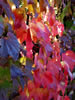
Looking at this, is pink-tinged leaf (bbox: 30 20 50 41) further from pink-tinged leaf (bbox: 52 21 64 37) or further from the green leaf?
pink-tinged leaf (bbox: 52 21 64 37)


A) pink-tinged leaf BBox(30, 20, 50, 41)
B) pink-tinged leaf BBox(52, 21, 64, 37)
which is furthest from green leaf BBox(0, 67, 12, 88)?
pink-tinged leaf BBox(52, 21, 64, 37)

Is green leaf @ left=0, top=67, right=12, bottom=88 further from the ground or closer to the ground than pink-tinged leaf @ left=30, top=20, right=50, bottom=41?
closer to the ground

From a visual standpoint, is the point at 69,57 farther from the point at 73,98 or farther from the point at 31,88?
the point at 73,98

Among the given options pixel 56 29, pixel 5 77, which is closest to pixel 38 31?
pixel 5 77

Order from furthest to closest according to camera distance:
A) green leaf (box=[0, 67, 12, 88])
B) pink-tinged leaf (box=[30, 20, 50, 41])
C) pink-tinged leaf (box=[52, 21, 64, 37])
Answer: pink-tinged leaf (box=[52, 21, 64, 37]) → pink-tinged leaf (box=[30, 20, 50, 41]) → green leaf (box=[0, 67, 12, 88])

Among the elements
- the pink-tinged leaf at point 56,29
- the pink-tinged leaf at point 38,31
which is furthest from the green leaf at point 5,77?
the pink-tinged leaf at point 56,29

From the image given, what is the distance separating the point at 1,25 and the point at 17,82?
26 cm

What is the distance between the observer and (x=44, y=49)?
40.3 inches

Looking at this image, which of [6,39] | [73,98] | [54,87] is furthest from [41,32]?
[73,98]

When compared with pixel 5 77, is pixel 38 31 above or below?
above

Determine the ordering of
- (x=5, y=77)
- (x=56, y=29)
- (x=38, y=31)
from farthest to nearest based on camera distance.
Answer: (x=56, y=29), (x=38, y=31), (x=5, y=77)

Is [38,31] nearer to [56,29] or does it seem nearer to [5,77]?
[5,77]

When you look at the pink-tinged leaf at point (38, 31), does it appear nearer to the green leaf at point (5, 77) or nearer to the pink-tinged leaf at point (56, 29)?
the green leaf at point (5, 77)

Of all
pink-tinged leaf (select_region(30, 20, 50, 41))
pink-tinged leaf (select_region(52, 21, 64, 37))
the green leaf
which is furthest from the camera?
pink-tinged leaf (select_region(52, 21, 64, 37))
